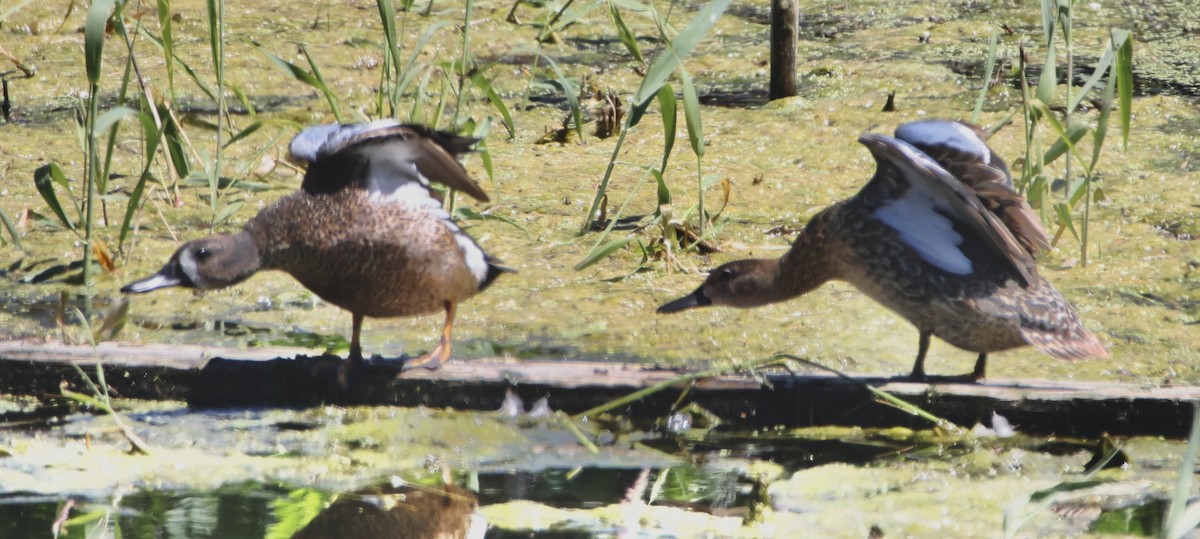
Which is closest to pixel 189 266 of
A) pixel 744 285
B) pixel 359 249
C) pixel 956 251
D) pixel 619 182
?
pixel 359 249

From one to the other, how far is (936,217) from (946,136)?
0.22 m

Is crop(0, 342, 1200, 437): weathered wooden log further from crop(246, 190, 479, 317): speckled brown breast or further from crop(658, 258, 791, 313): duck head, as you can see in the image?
crop(658, 258, 791, 313): duck head

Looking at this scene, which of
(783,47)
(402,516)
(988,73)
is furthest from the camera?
(783,47)

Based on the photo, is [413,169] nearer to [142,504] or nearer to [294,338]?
[294,338]

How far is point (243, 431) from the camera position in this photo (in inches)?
138

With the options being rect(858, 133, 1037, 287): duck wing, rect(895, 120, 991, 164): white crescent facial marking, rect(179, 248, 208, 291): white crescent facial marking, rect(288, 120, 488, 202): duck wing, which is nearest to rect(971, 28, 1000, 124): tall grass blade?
rect(895, 120, 991, 164): white crescent facial marking

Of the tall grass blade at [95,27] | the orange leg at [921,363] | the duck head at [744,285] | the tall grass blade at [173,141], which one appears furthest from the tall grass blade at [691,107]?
the tall grass blade at [173,141]

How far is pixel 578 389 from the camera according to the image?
3.54 metres

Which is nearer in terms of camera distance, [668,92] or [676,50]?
[676,50]

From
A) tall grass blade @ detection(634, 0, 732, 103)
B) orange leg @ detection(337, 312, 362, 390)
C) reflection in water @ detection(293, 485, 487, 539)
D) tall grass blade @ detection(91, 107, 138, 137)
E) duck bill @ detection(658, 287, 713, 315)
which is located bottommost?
duck bill @ detection(658, 287, 713, 315)

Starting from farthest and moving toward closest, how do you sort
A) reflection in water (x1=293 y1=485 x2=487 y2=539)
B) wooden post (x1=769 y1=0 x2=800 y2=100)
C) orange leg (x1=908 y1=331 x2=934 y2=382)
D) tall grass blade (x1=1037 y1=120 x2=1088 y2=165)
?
1. wooden post (x1=769 y1=0 x2=800 y2=100)
2. tall grass blade (x1=1037 y1=120 x2=1088 y2=165)
3. orange leg (x1=908 y1=331 x2=934 y2=382)
4. reflection in water (x1=293 y1=485 x2=487 y2=539)

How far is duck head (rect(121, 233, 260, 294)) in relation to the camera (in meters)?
3.76

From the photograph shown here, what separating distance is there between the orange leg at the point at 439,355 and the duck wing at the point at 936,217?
3.97ft

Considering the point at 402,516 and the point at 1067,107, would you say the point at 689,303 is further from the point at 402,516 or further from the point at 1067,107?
the point at 402,516
